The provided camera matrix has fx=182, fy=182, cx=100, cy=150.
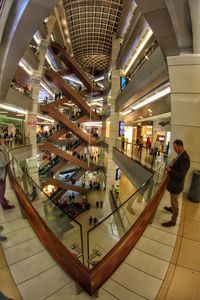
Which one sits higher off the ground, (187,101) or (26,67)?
(26,67)

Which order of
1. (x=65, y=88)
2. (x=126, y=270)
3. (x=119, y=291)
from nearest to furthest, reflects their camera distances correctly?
(x=119, y=291) → (x=126, y=270) → (x=65, y=88)

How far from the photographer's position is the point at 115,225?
109 inches

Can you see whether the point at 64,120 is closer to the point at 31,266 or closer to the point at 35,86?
the point at 35,86

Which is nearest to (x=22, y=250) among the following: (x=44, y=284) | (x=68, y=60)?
(x=44, y=284)

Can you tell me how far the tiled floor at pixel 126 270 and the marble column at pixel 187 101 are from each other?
2.59 metres

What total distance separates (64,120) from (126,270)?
657 inches

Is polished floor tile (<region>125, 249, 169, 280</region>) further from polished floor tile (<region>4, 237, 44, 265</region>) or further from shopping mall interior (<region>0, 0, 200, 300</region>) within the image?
polished floor tile (<region>4, 237, 44, 265</region>)

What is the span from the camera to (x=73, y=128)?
61.9ft

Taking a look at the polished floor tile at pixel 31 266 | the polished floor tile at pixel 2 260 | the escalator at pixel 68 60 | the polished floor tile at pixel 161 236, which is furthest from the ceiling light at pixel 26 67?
the polished floor tile at pixel 161 236

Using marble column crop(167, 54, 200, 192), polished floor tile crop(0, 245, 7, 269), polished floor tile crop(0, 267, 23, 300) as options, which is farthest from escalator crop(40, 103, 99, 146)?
polished floor tile crop(0, 267, 23, 300)

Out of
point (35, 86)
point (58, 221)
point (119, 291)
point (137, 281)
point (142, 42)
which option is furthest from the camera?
point (35, 86)

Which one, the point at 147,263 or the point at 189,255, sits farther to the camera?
the point at 189,255

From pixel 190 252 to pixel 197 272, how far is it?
34 cm

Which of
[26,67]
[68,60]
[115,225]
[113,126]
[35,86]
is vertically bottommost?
[115,225]
